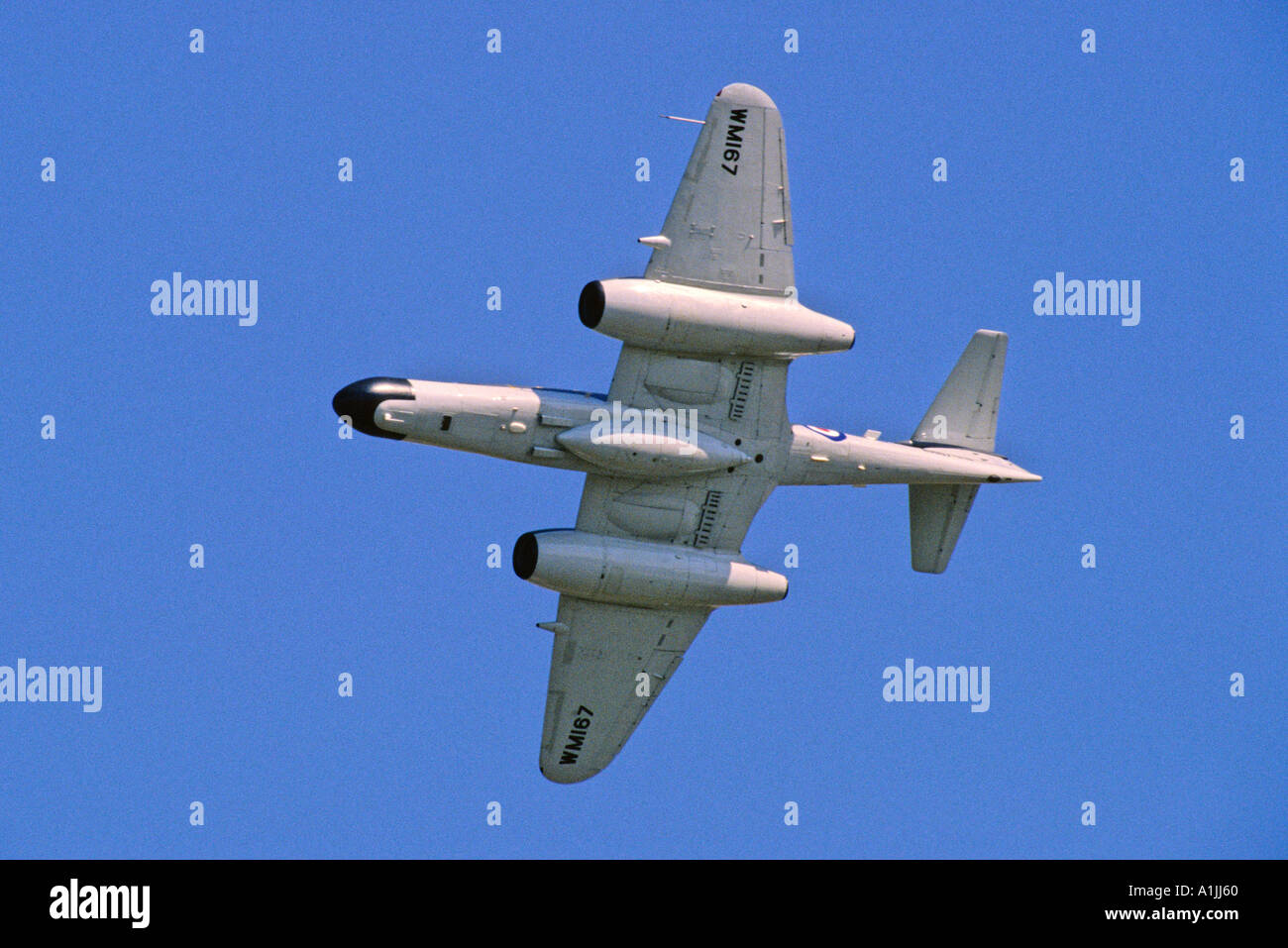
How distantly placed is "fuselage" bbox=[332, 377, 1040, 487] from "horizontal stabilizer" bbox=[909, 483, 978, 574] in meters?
0.92

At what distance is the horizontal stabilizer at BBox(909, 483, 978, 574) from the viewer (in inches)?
1644

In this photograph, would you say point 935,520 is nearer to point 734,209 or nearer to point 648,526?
A: point 648,526

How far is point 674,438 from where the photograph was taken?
38406 millimetres

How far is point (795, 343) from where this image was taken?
38.6 metres

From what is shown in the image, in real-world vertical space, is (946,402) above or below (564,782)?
above

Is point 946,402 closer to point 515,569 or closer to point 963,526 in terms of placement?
point 963,526

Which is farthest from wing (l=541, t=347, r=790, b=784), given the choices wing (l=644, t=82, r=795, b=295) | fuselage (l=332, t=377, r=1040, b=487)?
wing (l=644, t=82, r=795, b=295)

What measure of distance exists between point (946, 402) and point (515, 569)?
9.23m

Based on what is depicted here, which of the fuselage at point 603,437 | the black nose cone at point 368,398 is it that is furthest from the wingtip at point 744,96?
the black nose cone at point 368,398

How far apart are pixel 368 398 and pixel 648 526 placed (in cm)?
601

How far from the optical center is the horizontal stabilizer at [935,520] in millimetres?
41750
